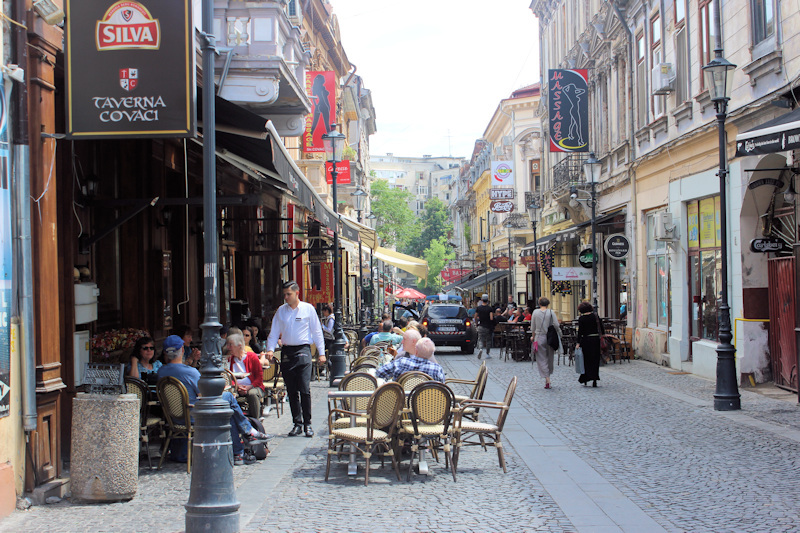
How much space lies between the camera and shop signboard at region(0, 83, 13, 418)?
21.7ft

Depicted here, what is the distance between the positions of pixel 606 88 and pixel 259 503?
878 inches

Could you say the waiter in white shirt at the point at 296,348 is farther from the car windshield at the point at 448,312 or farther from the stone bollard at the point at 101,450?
the car windshield at the point at 448,312


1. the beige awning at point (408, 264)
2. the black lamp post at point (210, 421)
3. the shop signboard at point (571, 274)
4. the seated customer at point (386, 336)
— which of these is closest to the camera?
the black lamp post at point (210, 421)

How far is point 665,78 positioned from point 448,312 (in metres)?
10.5

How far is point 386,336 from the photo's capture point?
1559 centimetres

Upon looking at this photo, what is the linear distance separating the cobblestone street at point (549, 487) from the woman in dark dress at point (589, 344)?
3.86 metres

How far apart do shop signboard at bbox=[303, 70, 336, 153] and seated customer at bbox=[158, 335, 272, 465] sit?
47.2 ft

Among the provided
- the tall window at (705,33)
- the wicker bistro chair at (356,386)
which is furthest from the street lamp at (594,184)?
the wicker bistro chair at (356,386)

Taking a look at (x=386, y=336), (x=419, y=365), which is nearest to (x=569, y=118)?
(x=386, y=336)

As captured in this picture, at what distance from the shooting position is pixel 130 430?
7.30m

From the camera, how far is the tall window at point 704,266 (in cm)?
1709

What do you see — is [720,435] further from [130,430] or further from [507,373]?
[507,373]

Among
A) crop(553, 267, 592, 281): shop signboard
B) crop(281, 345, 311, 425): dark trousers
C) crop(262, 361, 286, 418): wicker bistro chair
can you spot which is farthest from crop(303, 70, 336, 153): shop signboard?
crop(281, 345, 311, 425): dark trousers

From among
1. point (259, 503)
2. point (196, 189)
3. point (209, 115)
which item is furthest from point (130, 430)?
point (196, 189)
